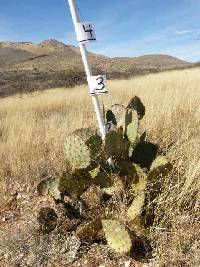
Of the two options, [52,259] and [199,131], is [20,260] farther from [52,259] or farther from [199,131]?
[199,131]

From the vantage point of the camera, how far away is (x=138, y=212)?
304 centimetres

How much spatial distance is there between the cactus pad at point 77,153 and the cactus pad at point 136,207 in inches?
17.3

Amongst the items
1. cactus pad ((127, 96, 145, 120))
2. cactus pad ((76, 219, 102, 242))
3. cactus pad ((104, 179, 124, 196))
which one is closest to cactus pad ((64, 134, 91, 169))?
cactus pad ((104, 179, 124, 196))

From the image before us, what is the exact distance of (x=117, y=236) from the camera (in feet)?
9.66

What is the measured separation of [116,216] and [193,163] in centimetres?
72

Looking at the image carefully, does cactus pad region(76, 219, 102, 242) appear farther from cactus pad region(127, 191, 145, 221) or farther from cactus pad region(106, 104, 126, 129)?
cactus pad region(106, 104, 126, 129)

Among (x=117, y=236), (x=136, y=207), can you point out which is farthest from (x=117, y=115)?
(x=117, y=236)

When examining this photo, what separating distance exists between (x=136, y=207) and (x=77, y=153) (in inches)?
23.0

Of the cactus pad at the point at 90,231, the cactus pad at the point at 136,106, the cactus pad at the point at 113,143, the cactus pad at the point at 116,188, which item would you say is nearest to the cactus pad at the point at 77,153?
the cactus pad at the point at 113,143

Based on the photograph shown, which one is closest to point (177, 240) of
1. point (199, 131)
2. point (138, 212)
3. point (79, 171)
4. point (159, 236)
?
point (159, 236)

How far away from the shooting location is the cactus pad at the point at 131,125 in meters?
3.44

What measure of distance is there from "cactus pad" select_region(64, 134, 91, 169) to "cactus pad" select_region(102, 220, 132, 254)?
46 centimetres

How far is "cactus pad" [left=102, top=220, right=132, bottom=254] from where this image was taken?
288 cm

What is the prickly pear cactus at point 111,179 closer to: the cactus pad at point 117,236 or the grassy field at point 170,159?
the cactus pad at point 117,236
